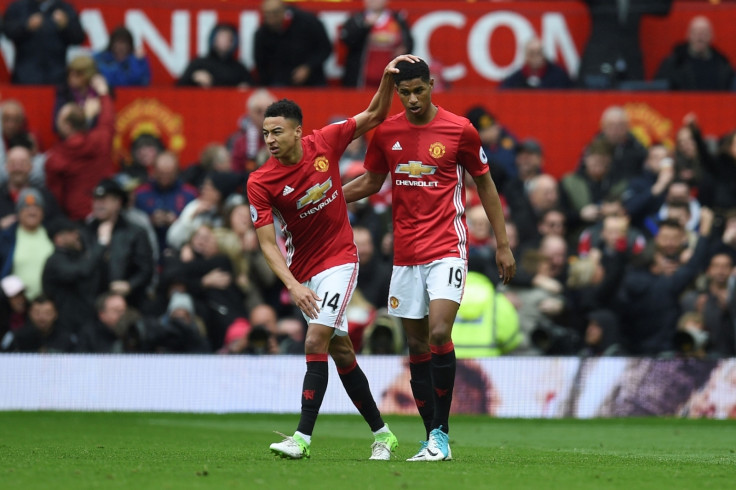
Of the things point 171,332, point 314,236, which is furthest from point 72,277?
point 314,236

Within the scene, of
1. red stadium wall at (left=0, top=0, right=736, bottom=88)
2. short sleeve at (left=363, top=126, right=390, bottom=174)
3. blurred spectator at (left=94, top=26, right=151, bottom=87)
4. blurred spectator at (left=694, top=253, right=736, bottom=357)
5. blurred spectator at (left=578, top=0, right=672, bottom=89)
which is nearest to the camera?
short sleeve at (left=363, top=126, right=390, bottom=174)

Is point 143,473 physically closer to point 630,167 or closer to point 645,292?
point 645,292

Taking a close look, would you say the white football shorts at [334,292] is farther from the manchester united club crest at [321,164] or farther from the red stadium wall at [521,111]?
the red stadium wall at [521,111]

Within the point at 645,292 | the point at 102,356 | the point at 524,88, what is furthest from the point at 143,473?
the point at 524,88

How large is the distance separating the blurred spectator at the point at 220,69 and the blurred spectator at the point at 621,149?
4.98m

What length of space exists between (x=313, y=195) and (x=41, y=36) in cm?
1046

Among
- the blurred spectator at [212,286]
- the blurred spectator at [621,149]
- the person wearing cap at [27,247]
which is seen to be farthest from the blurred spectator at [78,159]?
the blurred spectator at [621,149]

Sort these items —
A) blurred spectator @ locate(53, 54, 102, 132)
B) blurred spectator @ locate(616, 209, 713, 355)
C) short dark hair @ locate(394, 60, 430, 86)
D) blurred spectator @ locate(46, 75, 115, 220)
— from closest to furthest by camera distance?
short dark hair @ locate(394, 60, 430, 86), blurred spectator @ locate(616, 209, 713, 355), blurred spectator @ locate(46, 75, 115, 220), blurred spectator @ locate(53, 54, 102, 132)

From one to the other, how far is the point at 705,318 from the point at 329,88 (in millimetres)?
6129

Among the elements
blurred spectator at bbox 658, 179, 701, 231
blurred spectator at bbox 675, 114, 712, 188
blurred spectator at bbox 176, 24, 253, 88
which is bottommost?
blurred spectator at bbox 658, 179, 701, 231

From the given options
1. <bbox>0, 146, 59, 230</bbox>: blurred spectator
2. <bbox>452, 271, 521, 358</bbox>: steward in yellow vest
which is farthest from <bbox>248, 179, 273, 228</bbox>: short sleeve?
<bbox>0, 146, 59, 230</bbox>: blurred spectator

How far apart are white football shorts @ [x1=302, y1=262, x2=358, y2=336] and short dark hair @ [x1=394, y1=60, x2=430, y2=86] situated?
1.33 m

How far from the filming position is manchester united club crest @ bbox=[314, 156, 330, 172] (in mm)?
9641

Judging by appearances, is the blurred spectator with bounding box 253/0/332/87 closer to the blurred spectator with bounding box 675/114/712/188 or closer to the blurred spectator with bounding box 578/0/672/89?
the blurred spectator with bounding box 578/0/672/89
